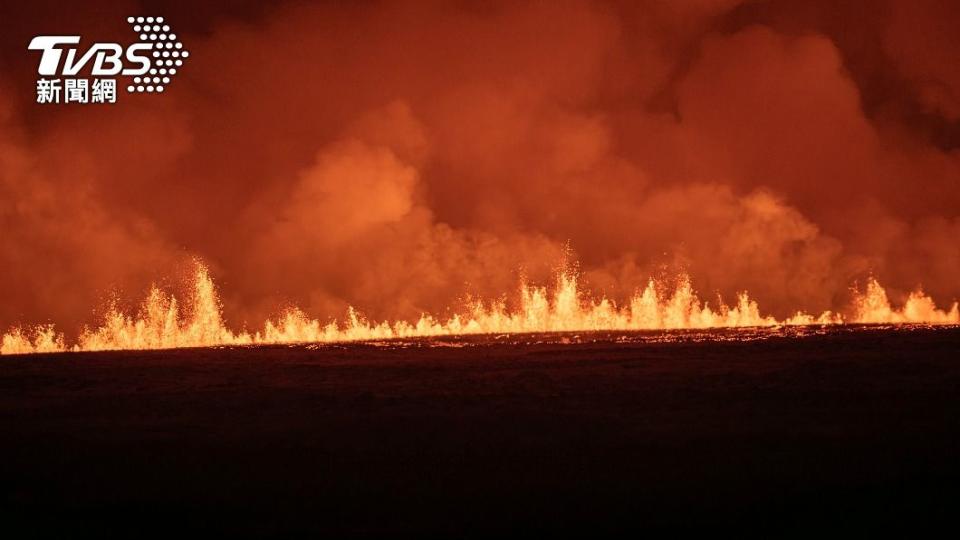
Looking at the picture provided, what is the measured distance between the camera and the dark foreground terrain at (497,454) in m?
15.9

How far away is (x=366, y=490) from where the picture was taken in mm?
18172

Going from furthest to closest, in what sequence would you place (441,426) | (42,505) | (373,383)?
(373,383) → (441,426) → (42,505)

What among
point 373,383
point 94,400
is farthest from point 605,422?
point 94,400

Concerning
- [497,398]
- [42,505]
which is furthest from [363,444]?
[497,398]

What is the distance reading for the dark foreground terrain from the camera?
1595 centimetres

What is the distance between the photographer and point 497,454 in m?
21.8

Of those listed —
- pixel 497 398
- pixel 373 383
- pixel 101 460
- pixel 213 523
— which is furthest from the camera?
pixel 373 383

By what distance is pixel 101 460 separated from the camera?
22734 millimetres

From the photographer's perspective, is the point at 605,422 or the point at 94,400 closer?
the point at 605,422

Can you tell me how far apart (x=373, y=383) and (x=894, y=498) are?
30.5 meters

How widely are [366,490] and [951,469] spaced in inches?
430

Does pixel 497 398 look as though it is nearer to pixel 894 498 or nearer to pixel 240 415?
pixel 240 415

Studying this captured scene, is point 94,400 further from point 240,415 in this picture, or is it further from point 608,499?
point 608,499

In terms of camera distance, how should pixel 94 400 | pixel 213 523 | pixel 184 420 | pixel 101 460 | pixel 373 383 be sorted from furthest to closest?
pixel 373 383, pixel 94 400, pixel 184 420, pixel 101 460, pixel 213 523
